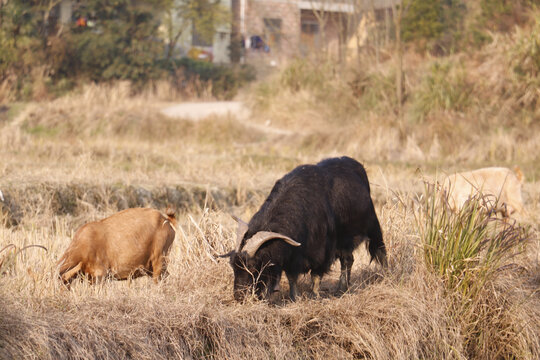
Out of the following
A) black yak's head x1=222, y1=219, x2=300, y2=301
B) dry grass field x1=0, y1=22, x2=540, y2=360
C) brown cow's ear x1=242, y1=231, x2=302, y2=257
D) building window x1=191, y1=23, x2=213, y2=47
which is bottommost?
dry grass field x1=0, y1=22, x2=540, y2=360

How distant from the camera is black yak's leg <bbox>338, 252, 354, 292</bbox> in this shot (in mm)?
6938

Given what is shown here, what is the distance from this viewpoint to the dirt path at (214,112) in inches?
884

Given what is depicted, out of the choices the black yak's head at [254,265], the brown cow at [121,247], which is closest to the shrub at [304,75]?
the brown cow at [121,247]

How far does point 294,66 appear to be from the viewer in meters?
24.6

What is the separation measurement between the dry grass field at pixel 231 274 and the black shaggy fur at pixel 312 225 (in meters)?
0.25

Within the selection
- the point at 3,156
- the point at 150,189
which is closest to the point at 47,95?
the point at 3,156

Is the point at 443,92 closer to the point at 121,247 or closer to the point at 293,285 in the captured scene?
the point at 293,285

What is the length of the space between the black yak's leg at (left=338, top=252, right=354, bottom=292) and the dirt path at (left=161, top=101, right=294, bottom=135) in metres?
14.4

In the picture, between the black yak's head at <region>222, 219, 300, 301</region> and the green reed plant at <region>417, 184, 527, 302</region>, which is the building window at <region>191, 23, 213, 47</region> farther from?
the black yak's head at <region>222, 219, 300, 301</region>

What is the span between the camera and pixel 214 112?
22891 mm

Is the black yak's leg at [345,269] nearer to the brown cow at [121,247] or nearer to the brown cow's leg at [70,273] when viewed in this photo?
the brown cow at [121,247]

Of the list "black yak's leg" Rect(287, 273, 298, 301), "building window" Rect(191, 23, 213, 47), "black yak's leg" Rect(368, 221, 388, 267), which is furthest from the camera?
"building window" Rect(191, 23, 213, 47)

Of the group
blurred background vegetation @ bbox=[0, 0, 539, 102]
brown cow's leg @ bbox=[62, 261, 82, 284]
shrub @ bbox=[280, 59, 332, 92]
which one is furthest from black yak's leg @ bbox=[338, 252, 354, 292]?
shrub @ bbox=[280, 59, 332, 92]

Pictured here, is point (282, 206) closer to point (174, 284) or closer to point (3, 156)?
point (174, 284)
